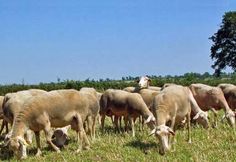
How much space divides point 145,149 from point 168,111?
5.02 feet

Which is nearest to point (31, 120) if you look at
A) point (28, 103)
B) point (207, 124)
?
point (28, 103)

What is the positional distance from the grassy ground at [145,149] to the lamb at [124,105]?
1.23 meters

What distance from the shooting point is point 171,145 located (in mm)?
15023

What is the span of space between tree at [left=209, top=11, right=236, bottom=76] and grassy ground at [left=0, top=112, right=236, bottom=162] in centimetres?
5522

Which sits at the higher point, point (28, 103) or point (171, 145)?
point (28, 103)

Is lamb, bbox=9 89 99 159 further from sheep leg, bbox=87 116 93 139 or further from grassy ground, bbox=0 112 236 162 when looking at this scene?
grassy ground, bbox=0 112 236 162

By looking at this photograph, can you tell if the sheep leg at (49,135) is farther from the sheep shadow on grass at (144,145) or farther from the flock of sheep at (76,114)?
the sheep shadow on grass at (144,145)

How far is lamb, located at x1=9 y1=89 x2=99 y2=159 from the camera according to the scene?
46.8ft

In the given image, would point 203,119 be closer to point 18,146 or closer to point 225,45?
point 18,146

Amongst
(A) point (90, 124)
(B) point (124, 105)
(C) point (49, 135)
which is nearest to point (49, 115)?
(C) point (49, 135)

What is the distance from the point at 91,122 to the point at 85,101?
104 centimetres

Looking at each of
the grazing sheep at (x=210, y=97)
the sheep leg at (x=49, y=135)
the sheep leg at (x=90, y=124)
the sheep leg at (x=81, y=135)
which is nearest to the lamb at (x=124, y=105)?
the sheep leg at (x=90, y=124)

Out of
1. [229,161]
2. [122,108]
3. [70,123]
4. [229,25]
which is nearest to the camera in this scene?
[229,161]

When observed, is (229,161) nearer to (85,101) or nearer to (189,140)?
(189,140)
